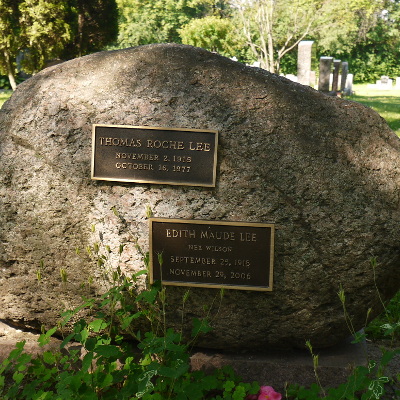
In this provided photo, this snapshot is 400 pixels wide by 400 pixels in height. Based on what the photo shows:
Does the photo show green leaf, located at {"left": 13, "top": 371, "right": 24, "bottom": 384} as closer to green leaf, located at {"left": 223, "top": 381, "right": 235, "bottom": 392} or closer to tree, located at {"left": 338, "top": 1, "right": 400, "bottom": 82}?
green leaf, located at {"left": 223, "top": 381, "right": 235, "bottom": 392}

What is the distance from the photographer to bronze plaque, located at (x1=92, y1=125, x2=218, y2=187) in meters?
2.82

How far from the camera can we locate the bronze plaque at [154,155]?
9.25ft

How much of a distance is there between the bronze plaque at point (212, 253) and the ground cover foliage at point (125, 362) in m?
0.09

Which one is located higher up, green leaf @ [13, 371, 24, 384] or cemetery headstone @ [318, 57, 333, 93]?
cemetery headstone @ [318, 57, 333, 93]

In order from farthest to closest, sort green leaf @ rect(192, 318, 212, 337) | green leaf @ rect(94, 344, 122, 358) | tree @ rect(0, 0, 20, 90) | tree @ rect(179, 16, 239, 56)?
tree @ rect(179, 16, 239, 56) → tree @ rect(0, 0, 20, 90) → green leaf @ rect(192, 318, 212, 337) → green leaf @ rect(94, 344, 122, 358)

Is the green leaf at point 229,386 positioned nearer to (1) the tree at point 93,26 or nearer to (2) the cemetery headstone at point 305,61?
(1) the tree at point 93,26

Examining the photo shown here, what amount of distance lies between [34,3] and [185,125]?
970 cm

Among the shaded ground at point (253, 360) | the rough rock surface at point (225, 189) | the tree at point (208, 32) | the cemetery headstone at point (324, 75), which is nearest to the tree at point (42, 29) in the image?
the cemetery headstone at point (324, 75)

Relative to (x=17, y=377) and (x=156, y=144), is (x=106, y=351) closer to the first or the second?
(x=17, y=377)

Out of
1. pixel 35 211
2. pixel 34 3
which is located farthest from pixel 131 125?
pixel 34 3

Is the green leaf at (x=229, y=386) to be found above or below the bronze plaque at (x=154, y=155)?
below

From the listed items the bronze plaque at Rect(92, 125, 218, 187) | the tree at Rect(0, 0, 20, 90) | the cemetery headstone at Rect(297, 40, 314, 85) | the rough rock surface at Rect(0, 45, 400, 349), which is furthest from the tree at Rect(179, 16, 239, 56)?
the bronze plaque at Rect(92, 125, 218, 187)

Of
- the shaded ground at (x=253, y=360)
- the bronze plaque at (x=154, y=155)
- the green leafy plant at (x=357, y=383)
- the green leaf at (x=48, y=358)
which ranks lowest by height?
the shaded ground at (x=253, y=360)

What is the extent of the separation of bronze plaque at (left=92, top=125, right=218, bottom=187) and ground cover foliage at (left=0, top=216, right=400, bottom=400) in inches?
17.2
